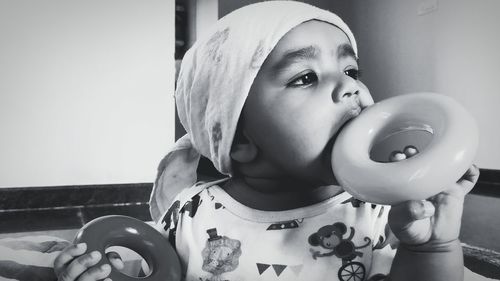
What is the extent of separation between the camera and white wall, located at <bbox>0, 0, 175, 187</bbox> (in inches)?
52.2

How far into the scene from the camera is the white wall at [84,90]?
133 centimetres

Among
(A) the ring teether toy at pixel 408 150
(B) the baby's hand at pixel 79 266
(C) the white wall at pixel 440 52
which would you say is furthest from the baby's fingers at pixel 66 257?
(C) the white wall at pixel 440 52

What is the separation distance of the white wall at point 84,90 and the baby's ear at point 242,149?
970 mm

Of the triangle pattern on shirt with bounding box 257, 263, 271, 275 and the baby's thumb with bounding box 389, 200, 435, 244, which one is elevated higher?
the baby's thumb with bounding box 389, 200, 435, 244

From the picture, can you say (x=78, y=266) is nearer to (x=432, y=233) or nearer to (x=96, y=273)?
(x=96, y=273)

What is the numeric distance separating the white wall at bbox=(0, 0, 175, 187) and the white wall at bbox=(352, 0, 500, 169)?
893mm

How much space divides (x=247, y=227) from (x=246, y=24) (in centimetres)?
24

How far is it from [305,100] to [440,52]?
4.42 ft

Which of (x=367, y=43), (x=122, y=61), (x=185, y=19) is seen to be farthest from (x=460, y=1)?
(x=122, y=61)

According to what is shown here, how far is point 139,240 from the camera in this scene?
0.53 metres

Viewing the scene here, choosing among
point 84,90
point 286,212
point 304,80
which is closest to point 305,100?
point 304,80

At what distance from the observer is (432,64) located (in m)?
1.64

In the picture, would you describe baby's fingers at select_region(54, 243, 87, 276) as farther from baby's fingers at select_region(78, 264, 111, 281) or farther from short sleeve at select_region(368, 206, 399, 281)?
short sleeve at select_region(368, 206, 399, 281)

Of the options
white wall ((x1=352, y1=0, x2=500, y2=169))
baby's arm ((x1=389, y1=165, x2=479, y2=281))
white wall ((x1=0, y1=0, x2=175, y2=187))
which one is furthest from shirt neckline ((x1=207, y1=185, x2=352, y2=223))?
white wall ((x1=352, y1=0, x2=500, y2=169))
